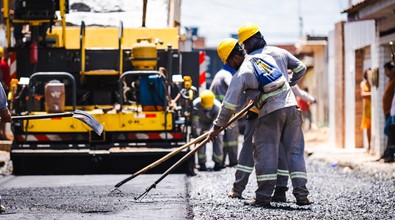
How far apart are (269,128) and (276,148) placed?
0.21 m

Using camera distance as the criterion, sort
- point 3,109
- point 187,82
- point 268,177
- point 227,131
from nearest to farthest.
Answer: point 3,109 < point 268,177 < point 187,82 < point 227,131

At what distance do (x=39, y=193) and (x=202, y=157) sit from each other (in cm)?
508

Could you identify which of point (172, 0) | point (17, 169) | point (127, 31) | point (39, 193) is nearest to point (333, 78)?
point (172, 0)

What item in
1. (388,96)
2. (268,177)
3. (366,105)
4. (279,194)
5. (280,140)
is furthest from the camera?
(366,105)

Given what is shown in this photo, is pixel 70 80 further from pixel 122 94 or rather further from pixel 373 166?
pixel 373 166

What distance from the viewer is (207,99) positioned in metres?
16.6

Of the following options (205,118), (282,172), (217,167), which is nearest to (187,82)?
(205,118)

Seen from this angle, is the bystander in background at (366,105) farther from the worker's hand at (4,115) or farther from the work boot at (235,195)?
the worker's hand at (4,115)

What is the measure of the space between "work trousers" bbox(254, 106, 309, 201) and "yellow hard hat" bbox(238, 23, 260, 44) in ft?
3.09

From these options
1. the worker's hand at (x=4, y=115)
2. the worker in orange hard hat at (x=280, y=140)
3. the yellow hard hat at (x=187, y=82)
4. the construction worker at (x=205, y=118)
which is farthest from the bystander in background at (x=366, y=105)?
the worker's hand at (x=4, y=115)

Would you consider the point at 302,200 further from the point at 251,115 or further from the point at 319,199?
the point at 251,115

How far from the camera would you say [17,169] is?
1470 cm

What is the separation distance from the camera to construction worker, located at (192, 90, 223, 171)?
1651 cm

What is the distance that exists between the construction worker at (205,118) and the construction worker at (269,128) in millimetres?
5869
